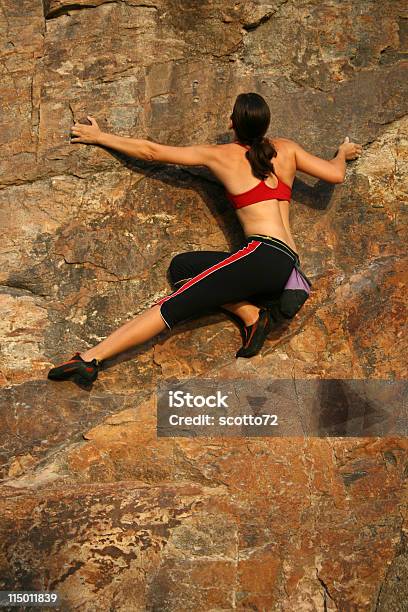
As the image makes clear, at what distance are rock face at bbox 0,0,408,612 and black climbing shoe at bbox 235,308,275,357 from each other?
2.7 inches

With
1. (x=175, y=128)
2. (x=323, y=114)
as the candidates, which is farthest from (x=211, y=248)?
(x=323, y=114)

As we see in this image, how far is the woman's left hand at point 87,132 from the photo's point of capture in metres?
4.86

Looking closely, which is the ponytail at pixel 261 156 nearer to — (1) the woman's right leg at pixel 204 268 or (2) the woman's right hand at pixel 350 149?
(1) the woman's right leg at pixel 204 268

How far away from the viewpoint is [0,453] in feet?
13.8

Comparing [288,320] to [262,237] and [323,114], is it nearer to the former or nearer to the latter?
[262,237]

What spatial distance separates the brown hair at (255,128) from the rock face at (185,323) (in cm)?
49

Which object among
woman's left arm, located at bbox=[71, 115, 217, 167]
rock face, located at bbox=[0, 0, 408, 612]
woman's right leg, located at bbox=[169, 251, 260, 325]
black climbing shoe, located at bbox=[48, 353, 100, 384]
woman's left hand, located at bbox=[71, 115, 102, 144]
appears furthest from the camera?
woman's left hand, located at bbox=[71, 115, 102, 144]

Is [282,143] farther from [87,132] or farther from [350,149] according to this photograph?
[87,132]

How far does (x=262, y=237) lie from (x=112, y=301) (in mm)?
992

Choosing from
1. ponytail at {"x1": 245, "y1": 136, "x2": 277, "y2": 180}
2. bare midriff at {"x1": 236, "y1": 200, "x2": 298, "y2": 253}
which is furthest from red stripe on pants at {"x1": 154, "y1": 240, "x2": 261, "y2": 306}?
ponytail at {"x1": 245, "y1": 136, "x2": 277, "y2": 180}

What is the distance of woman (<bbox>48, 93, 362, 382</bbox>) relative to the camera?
431 centimetres

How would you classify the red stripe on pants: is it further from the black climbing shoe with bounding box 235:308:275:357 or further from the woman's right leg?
the black climbing shoe with bounding box 235:308:275:357

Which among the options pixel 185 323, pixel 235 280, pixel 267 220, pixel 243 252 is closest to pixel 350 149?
pixel 267 220

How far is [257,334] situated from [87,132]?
170 cm
